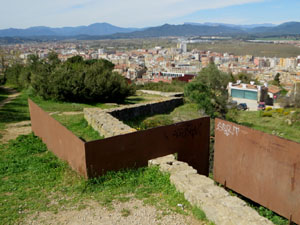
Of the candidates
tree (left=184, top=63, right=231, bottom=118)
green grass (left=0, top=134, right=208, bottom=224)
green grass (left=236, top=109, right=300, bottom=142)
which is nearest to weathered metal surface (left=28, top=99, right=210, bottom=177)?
green grass (left=0, top=134, right=208, bottom=224)

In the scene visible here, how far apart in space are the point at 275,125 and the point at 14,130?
23036 mm

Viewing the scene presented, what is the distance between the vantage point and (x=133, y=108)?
1259 cm

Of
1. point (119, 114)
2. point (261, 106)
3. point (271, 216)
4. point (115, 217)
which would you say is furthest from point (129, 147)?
point (261, 106)

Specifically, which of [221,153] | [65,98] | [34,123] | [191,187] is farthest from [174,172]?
[65,98]

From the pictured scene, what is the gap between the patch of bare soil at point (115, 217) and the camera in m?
4.64

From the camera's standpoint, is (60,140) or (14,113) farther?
(14,113)

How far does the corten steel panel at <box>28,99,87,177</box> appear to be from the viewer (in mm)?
6199

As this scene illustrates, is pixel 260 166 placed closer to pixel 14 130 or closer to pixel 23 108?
pixel 14 130

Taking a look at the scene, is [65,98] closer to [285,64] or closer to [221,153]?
[221,153]

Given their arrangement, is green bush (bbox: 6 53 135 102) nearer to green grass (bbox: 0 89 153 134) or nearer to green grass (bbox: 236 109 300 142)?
green grass (bbox: 0 89 153 134)

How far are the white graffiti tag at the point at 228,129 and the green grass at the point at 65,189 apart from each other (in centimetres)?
189

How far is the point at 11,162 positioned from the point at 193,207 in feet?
16.4

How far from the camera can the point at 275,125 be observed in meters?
26.8

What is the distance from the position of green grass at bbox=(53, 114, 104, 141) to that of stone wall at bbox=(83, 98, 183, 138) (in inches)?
7.0
